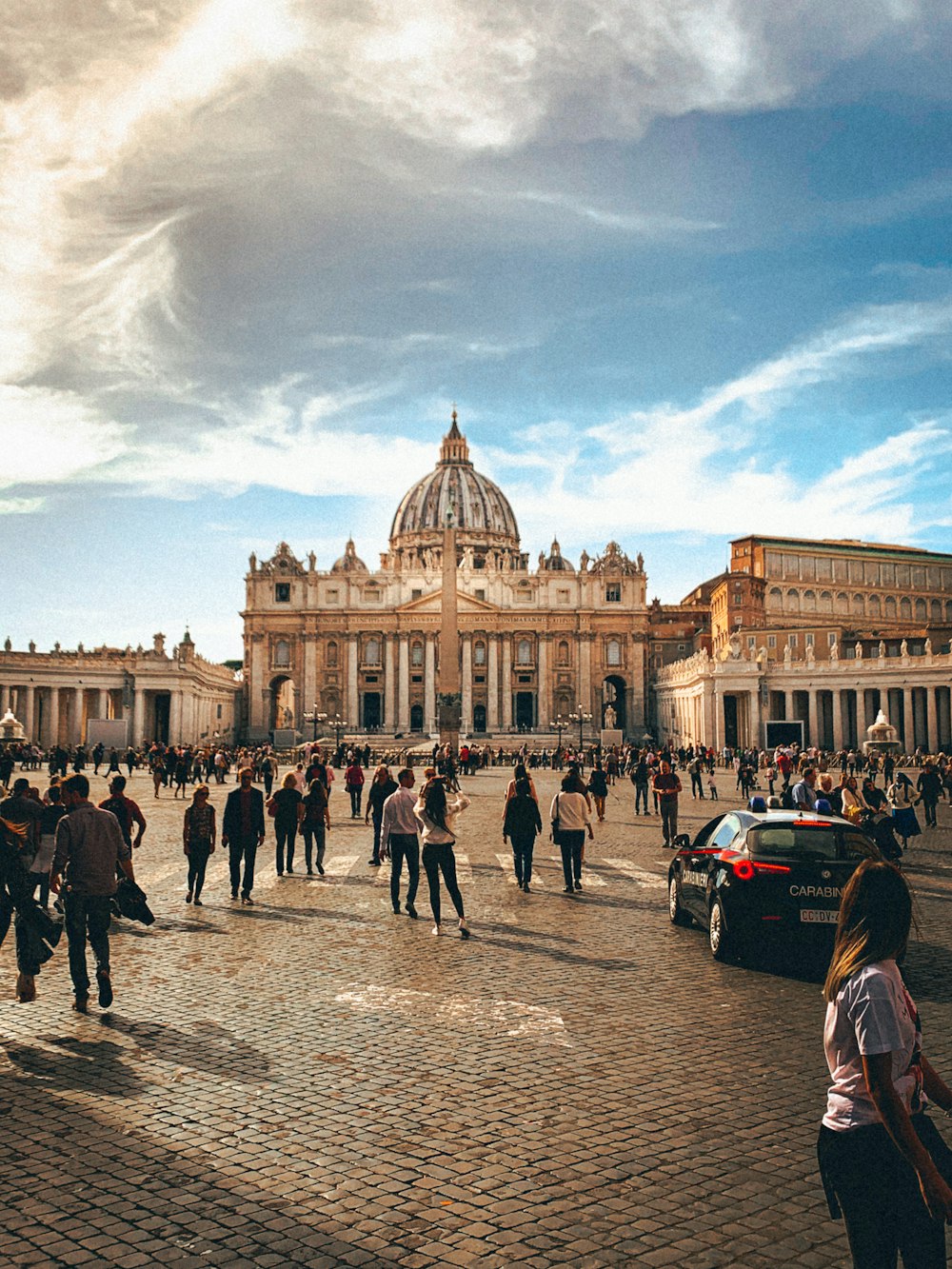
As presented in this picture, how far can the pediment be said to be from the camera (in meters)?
102

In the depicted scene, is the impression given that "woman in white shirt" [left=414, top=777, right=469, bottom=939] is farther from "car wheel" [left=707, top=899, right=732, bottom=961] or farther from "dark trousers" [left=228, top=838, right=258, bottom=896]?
"dark trousers" [left=228, top=838, right=258, bottom=896]

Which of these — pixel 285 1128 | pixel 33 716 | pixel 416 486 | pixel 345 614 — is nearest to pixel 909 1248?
pixel 285 1128

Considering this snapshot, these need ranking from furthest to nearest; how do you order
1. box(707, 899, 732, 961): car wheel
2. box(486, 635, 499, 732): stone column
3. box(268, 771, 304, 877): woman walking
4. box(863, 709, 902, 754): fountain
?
box(486, 635, 499, 732): stone column
box(863, 709, 902, 754): fountain
box(268, 771, 304, 877): woman walking
box(707, 899, 732, 961): car wheel

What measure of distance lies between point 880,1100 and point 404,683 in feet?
325

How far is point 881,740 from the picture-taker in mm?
53000

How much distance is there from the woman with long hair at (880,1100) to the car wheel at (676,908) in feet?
A: 27.8

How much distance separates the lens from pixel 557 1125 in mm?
5988

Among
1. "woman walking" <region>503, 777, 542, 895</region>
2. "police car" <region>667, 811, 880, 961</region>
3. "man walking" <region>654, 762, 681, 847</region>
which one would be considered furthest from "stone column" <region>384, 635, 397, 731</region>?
"police car" <region>667, 811, 880, 961</region>

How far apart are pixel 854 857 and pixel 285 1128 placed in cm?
588

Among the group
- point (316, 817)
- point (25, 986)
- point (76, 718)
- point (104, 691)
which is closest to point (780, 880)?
point (25, 986)

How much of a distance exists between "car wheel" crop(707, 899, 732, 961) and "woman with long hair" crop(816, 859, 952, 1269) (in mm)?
6452

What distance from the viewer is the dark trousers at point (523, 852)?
14320 mm

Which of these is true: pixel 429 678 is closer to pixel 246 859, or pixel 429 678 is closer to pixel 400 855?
pixel 246 859

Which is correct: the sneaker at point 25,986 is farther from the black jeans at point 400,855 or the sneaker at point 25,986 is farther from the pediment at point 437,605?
the pediment at point 437,605
